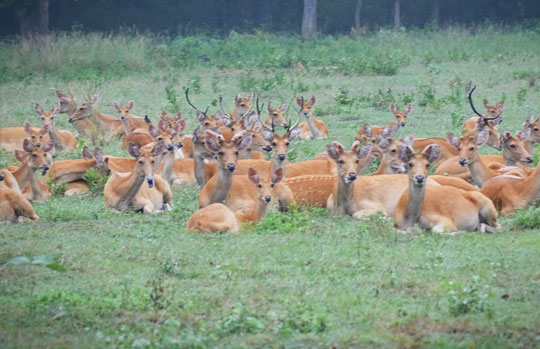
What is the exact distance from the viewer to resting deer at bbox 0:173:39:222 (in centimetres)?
870

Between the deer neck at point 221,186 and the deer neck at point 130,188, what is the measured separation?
2.64ft

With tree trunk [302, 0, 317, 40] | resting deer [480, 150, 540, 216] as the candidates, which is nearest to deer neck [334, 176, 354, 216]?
resting deer [480, 150, 540, 216]

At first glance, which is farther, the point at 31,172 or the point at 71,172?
the point at 71,172

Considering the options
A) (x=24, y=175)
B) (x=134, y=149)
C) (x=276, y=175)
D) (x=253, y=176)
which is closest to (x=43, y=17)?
(x=24, y=175)

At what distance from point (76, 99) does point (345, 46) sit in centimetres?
895

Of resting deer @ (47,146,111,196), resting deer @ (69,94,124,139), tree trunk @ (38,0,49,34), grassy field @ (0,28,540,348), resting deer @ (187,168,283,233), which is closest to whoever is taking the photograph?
grassy field @ (0,28,540,348)

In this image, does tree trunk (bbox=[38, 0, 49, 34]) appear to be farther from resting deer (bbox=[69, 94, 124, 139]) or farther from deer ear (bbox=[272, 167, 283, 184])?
deer ear (bbox=[272, 167, 283, 184])

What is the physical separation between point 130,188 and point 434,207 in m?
3.09

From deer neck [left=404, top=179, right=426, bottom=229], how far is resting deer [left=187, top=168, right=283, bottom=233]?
114cm

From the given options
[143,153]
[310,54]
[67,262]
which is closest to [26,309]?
[67,262]

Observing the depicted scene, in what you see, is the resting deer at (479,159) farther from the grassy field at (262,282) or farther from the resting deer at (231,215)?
the resting deer at (231,215)

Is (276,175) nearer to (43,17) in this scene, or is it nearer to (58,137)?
(58,137)

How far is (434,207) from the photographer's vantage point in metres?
8.30

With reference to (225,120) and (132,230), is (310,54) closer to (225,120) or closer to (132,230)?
(225,120)
